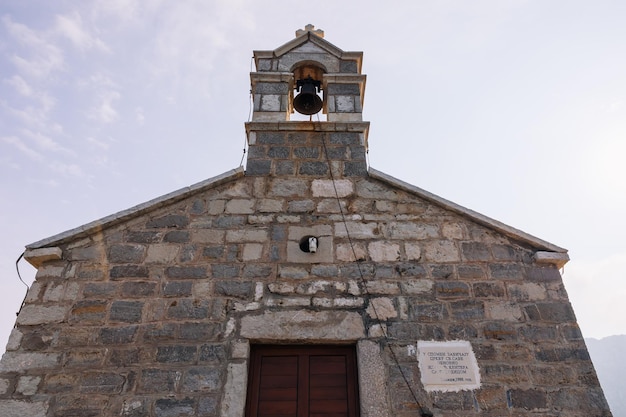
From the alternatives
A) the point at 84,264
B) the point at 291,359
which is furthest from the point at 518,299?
the point at 84,264

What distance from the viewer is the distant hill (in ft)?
176

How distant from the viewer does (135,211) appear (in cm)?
429

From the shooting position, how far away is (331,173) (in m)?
4.76

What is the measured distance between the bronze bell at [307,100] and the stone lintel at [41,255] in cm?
325

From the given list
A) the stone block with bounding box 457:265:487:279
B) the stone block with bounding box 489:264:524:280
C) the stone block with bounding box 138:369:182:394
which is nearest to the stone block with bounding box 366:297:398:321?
the stone block with bounding box 457:265:487:279

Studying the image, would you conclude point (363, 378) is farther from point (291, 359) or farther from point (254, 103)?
point (254, 103)

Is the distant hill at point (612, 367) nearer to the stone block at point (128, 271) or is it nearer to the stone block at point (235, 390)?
the stone block at point (235, 390)

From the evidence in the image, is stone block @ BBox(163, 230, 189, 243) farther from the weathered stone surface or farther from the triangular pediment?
the triangular pediment

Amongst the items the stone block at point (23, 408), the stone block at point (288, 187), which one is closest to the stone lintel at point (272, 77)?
the stone block at point (288, 187)

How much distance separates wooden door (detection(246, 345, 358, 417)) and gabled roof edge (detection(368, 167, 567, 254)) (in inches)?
68.5

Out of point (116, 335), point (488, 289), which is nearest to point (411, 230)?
point (488, 289)

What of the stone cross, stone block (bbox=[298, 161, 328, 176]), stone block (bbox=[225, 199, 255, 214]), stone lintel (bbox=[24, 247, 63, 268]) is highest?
the stone cross

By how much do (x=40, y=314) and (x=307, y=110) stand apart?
12.2 ft

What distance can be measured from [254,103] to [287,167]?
109cm
